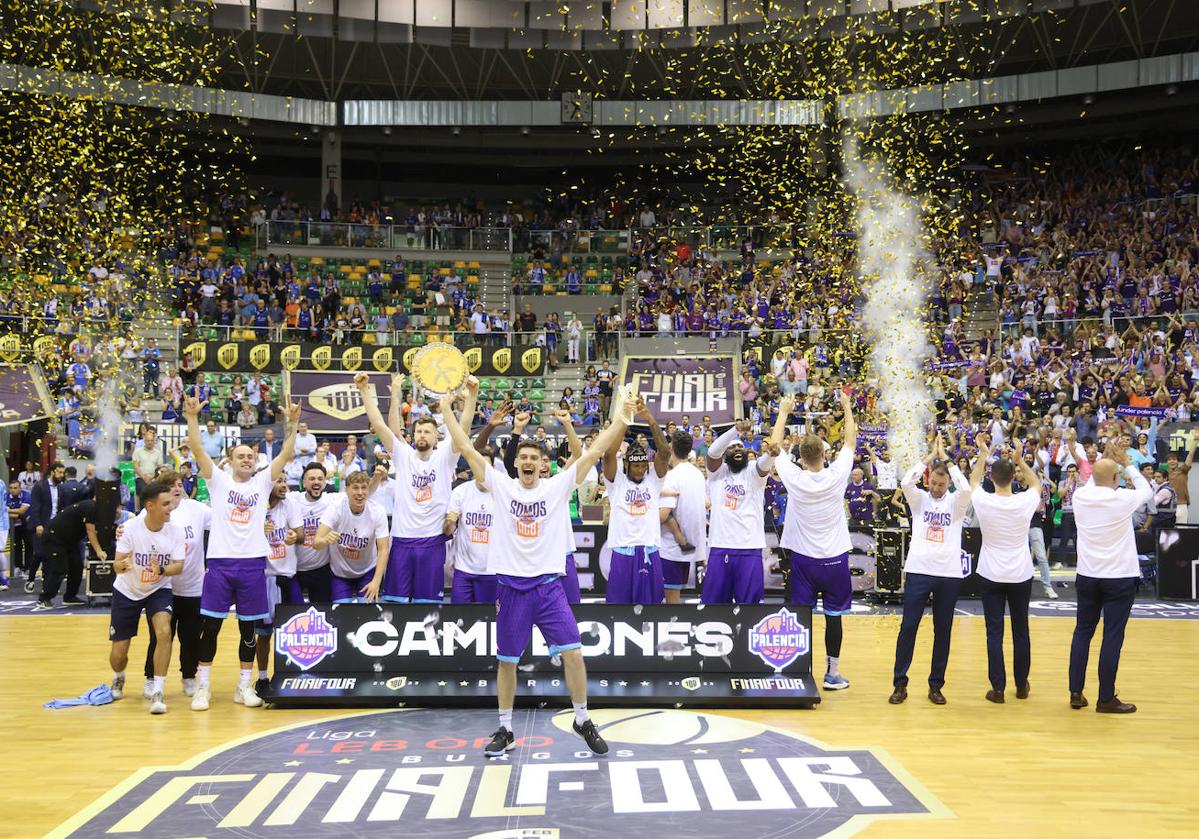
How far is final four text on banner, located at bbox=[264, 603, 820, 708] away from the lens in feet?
30.7

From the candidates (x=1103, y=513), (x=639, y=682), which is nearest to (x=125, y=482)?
(x=639, y=682)

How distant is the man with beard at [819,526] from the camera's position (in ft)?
32.3

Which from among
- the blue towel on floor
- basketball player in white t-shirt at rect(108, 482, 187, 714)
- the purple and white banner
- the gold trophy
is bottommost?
the blue towel on floor

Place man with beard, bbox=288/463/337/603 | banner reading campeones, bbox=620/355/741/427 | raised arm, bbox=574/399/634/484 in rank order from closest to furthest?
raised arm, bbox=574/399/634/484
man with beard, bbox=288/463/337/603
banner reading campeones, bbox=620/355/741/427

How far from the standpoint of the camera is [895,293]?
88.2 ft

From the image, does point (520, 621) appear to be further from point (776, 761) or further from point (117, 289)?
point (117, 289)

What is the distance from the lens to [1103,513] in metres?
9.34

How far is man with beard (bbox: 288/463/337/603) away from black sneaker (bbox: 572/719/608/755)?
313 cm

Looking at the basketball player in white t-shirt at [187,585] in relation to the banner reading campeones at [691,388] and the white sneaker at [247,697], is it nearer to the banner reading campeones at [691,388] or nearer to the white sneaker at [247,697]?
the white sneaker at [247,697]

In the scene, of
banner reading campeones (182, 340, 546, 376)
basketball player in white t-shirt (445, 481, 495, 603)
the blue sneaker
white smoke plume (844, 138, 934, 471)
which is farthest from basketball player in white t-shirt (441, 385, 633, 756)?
banner reading campeones (182, 340, 546, 376)

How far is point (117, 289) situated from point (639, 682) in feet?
68.8

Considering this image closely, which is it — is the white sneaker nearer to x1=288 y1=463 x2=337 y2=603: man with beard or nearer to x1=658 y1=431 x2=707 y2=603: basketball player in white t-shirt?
x1=288 y1=463 x2=337 y2=603: man with beard

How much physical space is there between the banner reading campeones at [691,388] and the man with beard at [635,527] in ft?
A: 35.3

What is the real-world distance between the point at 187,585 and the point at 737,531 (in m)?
4.69
